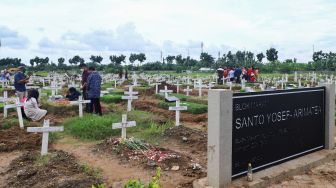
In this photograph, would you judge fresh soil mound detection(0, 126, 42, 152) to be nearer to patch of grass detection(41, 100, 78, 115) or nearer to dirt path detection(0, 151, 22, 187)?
dirt path detection(0, 151, 22, 187)

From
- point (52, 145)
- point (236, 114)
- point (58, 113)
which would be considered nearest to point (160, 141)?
point (52, 145)

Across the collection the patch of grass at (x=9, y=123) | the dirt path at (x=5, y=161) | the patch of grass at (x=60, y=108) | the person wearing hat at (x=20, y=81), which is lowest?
the dirt path at (x=5, y=161)

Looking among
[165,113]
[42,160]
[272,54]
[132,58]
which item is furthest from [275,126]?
[132,58]

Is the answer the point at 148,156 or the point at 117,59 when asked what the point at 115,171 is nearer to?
the point at 148,156

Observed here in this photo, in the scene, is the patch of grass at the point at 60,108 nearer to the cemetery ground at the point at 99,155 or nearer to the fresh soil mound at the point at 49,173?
the cemetery ground at the point at 99,155

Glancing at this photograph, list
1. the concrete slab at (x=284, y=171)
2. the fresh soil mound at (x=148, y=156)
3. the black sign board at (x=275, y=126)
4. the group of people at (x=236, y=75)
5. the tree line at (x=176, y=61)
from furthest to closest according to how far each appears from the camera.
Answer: the tree line at (x=176, y=61) → the group of people at (x=236, y=75) → the fresh soil mound at (x=148, y=156) → the black sign board at (x=275, y=126) → the concrete slab at (x=284, y=171)

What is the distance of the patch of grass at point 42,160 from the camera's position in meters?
7.15

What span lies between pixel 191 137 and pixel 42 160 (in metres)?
3.79

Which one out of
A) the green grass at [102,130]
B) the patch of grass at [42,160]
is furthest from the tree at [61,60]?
the patch of grass at [42,160]

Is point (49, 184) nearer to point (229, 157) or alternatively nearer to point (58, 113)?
point (229, 157)

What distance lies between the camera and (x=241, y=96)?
19.3 feet

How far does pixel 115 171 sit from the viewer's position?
22.7 ft

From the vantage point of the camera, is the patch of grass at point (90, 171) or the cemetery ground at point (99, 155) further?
the patch of grass at point (90, 171)

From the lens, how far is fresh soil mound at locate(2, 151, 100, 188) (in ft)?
19.6
